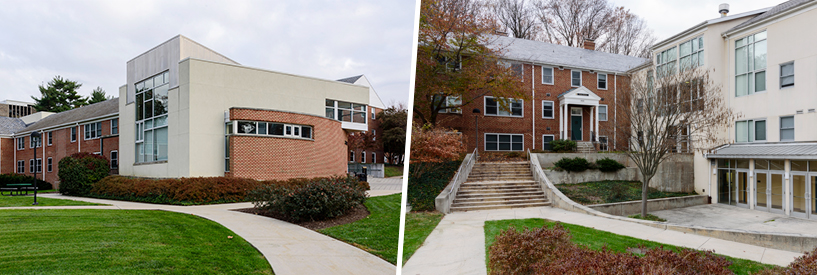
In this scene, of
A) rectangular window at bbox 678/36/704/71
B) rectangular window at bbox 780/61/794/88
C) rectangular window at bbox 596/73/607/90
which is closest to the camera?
rectangular window at bbox 780/61/794/88

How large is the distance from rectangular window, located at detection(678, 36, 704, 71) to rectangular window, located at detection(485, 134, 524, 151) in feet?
22.8

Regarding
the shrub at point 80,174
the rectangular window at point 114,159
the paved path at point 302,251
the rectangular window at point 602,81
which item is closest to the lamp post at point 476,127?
the rectangular window at point 602,81

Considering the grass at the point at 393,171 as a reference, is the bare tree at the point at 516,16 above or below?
above

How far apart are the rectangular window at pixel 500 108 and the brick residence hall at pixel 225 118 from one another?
7.53 m

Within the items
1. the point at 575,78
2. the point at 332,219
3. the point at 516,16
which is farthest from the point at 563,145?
the point at 332,219

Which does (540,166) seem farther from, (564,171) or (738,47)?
(738,47)

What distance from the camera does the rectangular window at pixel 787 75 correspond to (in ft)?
35.4

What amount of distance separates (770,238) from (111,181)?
22.8 m

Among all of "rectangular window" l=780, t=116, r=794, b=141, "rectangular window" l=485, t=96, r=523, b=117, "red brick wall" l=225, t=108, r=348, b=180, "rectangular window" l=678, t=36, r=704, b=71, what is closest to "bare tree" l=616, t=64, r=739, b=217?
"rectangular window" l=678, t=36, r=704, b=71

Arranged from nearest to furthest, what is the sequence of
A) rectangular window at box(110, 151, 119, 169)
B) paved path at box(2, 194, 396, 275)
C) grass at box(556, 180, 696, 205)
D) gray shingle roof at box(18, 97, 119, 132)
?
paved path at box(2, 194, 396, 275) < grass at box(556, 180, 696, 205) < rectangular window at box(110, 151, 119, 169) < gray shingle roof at box(18, 97, 119, 132)

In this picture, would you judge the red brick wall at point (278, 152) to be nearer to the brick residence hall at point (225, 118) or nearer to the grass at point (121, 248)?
the brick residence hall at point (225, 118)

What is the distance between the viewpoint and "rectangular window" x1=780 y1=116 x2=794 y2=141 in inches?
452

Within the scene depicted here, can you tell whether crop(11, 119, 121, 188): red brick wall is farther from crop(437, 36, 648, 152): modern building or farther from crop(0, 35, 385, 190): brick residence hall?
crop(437, 36, 648, 152): modern building

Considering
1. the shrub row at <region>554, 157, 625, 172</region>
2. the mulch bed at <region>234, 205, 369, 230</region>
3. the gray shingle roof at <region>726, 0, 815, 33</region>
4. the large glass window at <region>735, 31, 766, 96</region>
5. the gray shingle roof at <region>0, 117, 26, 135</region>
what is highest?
the gray shingle roof at <region>726, 0, 815, 33</region>
